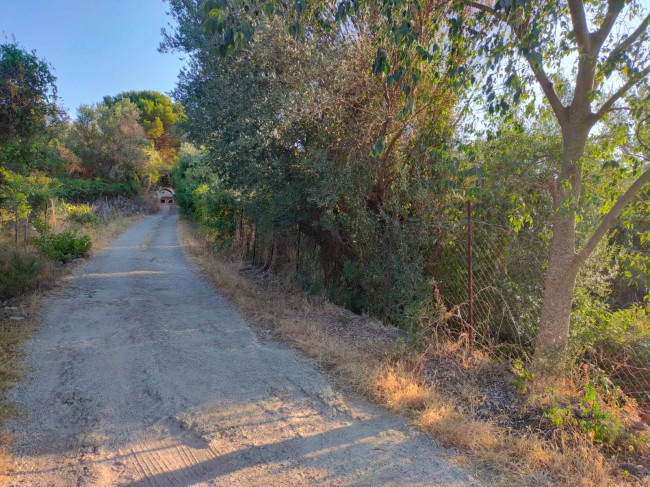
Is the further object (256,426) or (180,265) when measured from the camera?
(180,265)

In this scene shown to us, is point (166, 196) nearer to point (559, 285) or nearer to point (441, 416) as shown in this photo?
point (559, 285)

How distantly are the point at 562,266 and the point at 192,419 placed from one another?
14.0 feet

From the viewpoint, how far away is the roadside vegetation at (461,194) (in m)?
4.25

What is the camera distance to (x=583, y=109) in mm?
4777

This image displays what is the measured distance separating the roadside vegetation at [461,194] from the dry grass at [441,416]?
0.07 ft

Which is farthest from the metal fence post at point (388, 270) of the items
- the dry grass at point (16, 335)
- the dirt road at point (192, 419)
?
the dry grass at point (16, 335)

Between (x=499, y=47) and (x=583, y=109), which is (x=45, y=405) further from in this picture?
(x=583, y=109)

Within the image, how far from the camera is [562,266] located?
196 inches

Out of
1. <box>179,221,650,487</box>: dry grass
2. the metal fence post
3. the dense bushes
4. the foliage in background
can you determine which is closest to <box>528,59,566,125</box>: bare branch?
the metal fence post

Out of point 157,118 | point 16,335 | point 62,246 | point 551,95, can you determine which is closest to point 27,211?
point 62,246

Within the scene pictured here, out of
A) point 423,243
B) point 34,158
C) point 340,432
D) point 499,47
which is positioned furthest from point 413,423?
point 34,158

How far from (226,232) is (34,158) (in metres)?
9.39

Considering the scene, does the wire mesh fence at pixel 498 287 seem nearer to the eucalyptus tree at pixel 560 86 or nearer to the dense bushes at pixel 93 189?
the eucalyptus tree at pixel 560 86

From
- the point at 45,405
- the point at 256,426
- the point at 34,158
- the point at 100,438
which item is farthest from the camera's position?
the point at 34,158
